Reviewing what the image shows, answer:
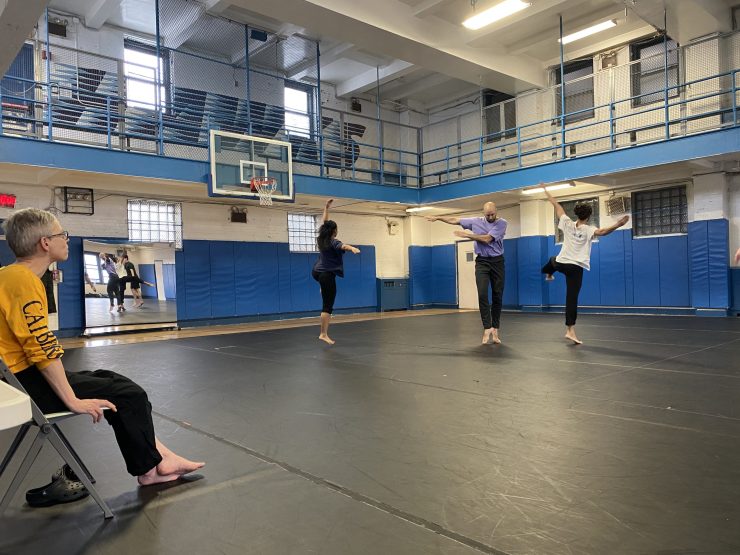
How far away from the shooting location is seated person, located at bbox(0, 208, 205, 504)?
179 centimetres

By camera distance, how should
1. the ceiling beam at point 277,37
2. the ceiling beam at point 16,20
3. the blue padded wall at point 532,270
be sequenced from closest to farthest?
the ceiling beam at point 16,20 < the ceiling beam at point 277,37 < the blue padded wall at point 532,270

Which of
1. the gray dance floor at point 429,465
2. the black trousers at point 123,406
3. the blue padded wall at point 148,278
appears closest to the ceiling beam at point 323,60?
the blue padded wall at point 148,278

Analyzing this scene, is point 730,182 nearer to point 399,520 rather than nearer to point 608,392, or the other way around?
point 608,392

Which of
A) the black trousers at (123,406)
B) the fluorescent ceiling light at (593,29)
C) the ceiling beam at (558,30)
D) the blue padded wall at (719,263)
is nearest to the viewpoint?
the black trousers at (123,406)

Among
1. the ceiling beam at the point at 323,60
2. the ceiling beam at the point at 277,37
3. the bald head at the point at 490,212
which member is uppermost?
the ceiling beam at the point at 277,37

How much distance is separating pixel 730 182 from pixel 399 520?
38.3 feet

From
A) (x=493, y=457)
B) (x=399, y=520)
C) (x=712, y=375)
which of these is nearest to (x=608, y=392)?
(x=712, y=375)

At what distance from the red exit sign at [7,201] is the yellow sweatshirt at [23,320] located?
939cm

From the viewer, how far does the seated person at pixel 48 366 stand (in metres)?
1.79

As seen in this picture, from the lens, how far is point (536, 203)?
1330 cm

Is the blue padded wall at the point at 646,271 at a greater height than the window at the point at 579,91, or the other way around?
the window at the point at 579,91

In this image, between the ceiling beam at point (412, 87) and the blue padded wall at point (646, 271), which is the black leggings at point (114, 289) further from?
the blue padded wall at point (646, 271)

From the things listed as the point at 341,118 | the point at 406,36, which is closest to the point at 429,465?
the point at 406,36

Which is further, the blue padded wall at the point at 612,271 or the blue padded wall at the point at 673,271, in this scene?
the blue padded wall at the point at 612,271
